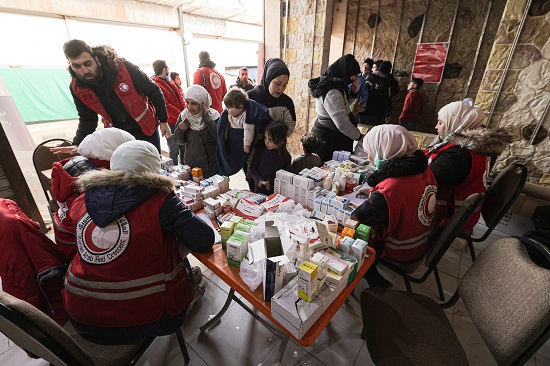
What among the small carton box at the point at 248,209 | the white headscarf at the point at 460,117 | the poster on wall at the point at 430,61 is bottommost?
the small carton box at the point at 248,209

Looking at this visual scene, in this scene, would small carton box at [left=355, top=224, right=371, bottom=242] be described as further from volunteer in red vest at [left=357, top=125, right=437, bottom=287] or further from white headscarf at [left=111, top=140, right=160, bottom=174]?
white headscarf at [left=111, top=140, right=160, bottom=174]

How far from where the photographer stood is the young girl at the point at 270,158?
7.70 ft

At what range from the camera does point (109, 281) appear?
3.76 ft

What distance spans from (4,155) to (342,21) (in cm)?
676

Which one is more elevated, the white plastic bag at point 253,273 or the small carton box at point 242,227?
the small carton box at point 242,227

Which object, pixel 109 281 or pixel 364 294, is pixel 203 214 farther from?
pixel 364 294

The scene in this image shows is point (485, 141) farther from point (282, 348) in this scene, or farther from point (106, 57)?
point (106, 57)

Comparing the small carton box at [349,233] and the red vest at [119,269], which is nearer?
the red vest at [119,269]

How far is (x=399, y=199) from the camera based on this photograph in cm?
156

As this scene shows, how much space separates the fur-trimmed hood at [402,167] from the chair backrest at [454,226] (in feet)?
1.07

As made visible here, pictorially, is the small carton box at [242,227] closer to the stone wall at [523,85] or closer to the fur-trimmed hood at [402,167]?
the fur-trimmed hood at [402,167]

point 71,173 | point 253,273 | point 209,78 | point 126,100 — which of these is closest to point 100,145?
point 71,173

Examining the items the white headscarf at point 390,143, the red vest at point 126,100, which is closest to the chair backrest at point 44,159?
the red vest at point 126,100

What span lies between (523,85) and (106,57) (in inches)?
180
